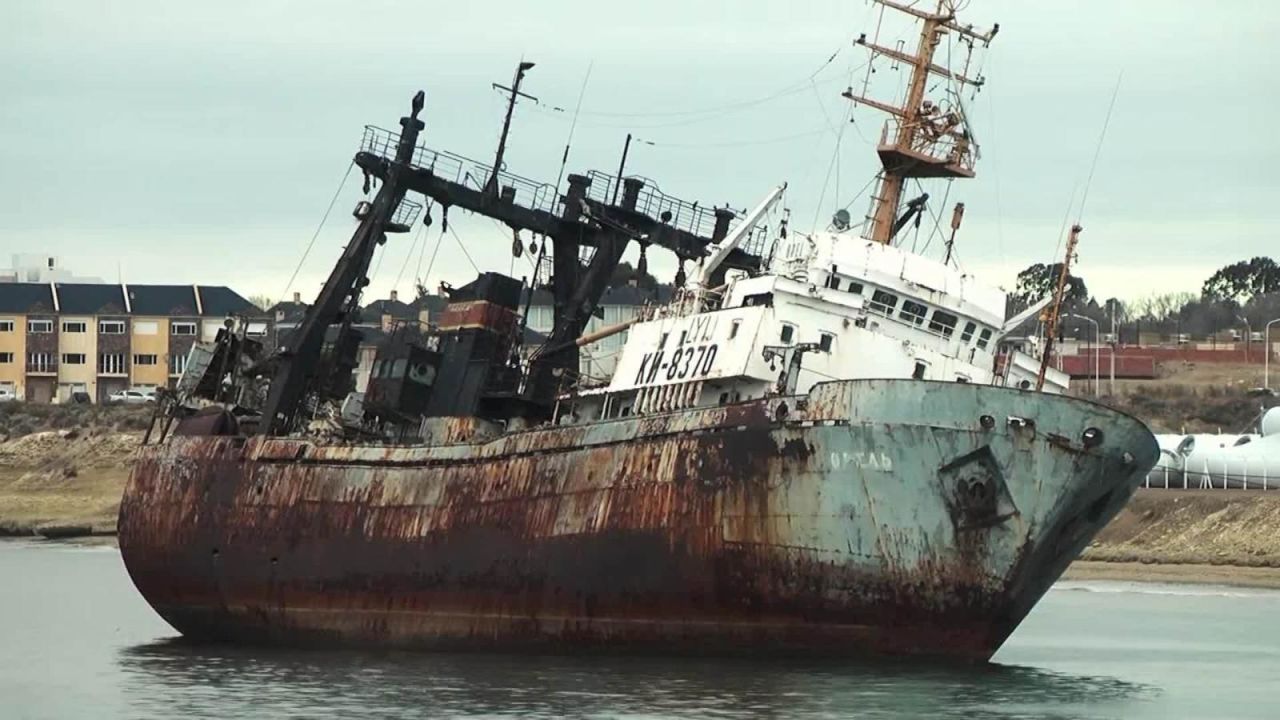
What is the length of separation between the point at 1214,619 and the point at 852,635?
1752cm

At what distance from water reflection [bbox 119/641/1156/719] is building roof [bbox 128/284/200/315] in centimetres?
10579

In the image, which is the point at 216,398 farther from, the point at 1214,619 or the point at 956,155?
the point at 1214,619

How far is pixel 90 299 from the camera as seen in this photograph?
5743 inches

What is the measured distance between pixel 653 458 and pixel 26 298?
114404 millimetres

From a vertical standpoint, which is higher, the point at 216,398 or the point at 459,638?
the point at 216,398

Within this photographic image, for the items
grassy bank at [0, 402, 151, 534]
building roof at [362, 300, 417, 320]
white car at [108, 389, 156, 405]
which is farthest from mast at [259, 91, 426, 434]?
building roof at [362, 300, 417, 320]

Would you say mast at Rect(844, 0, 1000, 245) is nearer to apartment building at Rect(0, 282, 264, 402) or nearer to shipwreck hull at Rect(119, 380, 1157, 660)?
shipwreck hull at Rect(119, 380, 1157, 660)

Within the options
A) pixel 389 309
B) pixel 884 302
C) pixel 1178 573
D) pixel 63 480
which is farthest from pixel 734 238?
pixel 389 309

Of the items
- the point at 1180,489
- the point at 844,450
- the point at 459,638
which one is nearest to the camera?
the point at 844,450

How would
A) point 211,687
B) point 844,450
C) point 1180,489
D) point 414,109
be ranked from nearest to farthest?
point 844,450 → point 211,687 → point 414,109 → point 1180,489

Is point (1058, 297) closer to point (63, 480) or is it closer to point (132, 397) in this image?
point (63, 480)

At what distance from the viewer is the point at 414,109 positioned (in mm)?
49406

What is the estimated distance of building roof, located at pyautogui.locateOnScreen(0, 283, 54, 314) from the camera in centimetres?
14375

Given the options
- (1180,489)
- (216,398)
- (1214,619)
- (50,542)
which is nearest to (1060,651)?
(1214,619)
